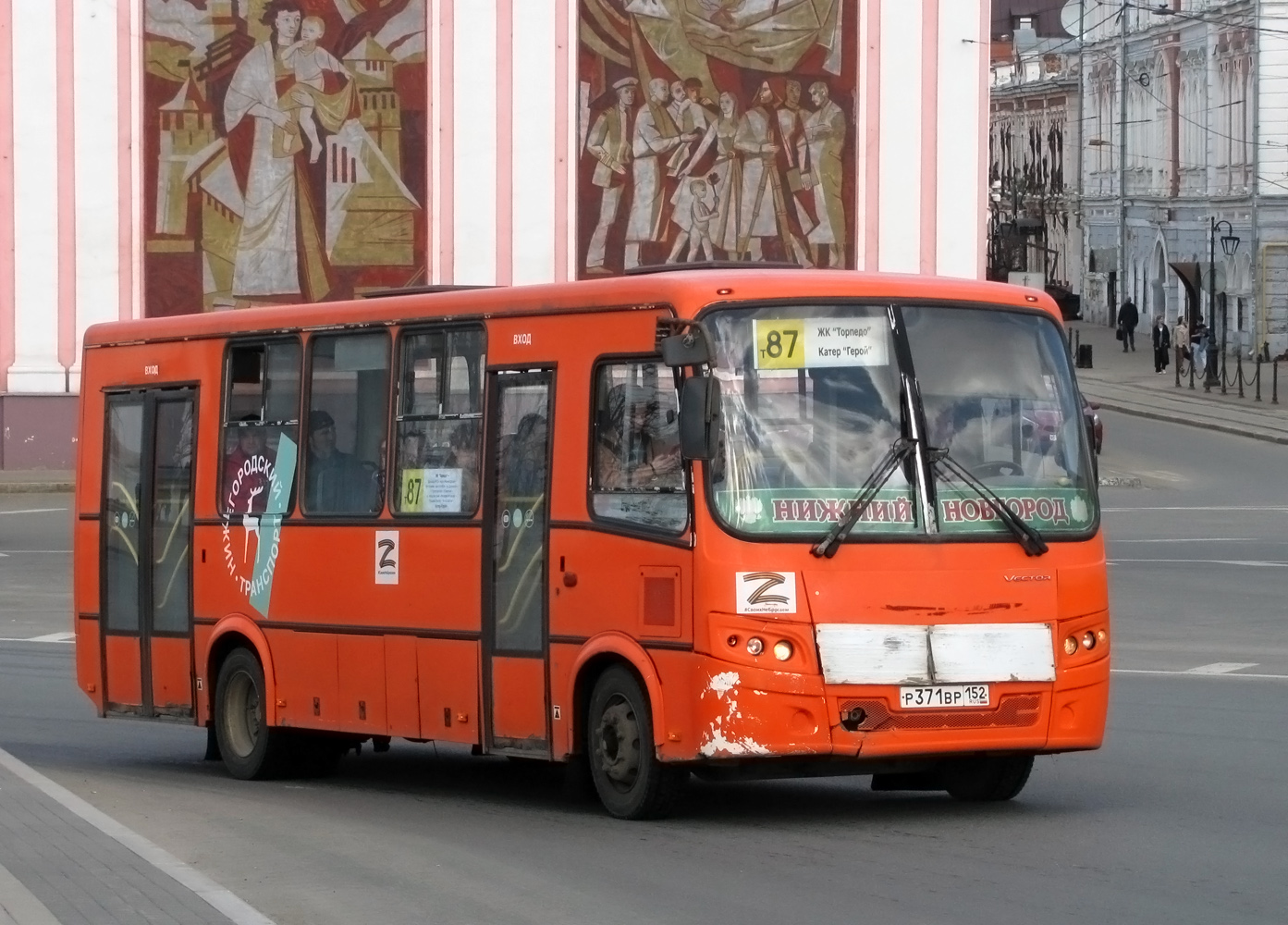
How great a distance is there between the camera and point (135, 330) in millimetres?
14844

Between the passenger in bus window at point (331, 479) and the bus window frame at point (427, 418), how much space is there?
228 millimetres

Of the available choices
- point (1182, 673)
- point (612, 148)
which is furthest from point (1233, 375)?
point (1182, 673)

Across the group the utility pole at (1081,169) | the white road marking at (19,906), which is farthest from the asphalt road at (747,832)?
the utility pole at (1081,169)

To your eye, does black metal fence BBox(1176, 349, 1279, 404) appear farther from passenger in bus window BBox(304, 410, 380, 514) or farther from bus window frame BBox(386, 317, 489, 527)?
bus window frame BBox(386, 317, 489, 527)

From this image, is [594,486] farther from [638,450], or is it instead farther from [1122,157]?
[1122,157]

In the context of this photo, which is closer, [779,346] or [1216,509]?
[779,346]

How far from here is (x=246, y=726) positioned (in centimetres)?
1381

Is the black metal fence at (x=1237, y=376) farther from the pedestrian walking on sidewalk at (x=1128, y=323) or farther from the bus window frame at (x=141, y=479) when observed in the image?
the bus window frame at (x=141, y=479)

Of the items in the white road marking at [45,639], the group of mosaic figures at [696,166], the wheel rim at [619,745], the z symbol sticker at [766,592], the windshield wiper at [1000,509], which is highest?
the group of mosaic figures at [696,166]

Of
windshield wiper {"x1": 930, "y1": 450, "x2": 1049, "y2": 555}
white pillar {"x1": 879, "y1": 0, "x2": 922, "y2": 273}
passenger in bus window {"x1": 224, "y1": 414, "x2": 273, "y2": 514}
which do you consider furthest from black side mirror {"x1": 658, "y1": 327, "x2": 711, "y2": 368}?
white pillar {"x1": 879, "y1": 0, "x2": 922, "y2": 273}

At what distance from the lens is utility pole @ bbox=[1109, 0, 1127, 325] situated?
3255 inches

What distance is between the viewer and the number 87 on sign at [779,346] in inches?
409

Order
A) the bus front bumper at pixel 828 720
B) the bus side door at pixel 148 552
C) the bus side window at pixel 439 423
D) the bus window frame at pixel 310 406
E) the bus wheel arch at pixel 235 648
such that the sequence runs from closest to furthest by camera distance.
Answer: the bus front bumper at pixel 828 720
the bus side window at pixel 439 423
the bus window frame at pixel 310 406
the bus wheel arch at pixel 235 648
the bus side door at pixel 148 552

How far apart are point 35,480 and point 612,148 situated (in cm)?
1192
